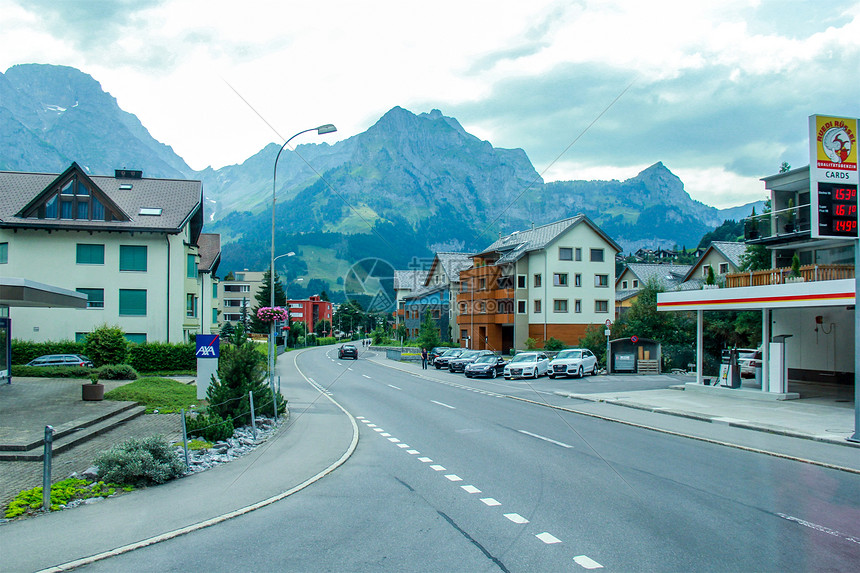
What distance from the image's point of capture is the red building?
126m

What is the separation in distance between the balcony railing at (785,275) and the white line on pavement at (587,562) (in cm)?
1953

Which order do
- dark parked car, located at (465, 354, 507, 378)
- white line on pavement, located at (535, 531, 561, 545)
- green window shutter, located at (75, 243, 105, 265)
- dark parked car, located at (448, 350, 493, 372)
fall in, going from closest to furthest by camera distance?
white line on pavement, located at (535, 531, 561, 545) → green window shutter, located at (75, 243, 105, 265) → dark parked car, located at (465, 354, 507, 378) → dark parked car, located at (448, 350, 493, 372)

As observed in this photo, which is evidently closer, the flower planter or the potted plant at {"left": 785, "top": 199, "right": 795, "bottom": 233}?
→ the flower planter

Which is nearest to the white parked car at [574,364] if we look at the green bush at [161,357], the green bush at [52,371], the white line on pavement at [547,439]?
the white line on pavement at [547,439]

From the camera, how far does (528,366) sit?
34.0 m

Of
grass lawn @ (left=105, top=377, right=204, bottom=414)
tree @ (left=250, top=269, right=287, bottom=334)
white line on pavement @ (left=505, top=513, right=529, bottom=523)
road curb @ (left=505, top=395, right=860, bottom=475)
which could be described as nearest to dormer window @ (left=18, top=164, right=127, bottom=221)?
grass lawn @ (left=105, top=377, right=204, bottom=414)

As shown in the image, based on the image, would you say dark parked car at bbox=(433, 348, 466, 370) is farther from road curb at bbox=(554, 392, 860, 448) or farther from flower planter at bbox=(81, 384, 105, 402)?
flower planter at bbox=(81, 384, 105, 402)

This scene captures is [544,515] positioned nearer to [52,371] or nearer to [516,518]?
[516,518]

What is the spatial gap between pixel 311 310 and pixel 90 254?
311ft

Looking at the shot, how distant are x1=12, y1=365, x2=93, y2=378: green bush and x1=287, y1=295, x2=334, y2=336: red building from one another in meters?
95.7

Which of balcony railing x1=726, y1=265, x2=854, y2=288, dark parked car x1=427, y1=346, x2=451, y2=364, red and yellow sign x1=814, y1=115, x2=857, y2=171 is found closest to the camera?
red and yellow sign x1=814, y1=115, x2=857, y2=171

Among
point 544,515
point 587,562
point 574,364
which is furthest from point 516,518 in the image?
point 574,364

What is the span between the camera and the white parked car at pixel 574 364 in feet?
107

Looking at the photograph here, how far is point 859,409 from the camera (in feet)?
43.1
